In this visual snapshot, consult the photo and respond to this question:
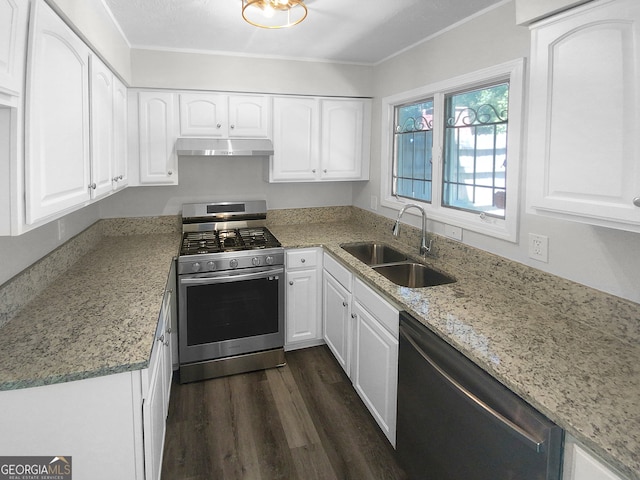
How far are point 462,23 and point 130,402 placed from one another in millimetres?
2510

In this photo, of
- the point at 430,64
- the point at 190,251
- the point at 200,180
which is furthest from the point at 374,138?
the point at 190,251

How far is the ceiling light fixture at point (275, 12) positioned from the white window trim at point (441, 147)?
0.98 meters

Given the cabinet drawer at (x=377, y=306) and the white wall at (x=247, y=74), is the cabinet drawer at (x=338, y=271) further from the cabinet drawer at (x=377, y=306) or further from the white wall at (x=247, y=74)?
the white wall at (x=247, y=74)

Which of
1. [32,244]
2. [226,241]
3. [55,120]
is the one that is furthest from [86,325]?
[226,241]

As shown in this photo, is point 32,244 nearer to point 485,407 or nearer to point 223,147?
point 223,147

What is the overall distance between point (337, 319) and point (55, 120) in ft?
6.77

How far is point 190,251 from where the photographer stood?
9.39 ft

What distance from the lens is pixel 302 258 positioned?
3.14 meters

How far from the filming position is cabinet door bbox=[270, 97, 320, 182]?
340 cm

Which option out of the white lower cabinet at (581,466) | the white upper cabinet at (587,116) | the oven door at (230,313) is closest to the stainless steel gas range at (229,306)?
the oven door at (230,313)

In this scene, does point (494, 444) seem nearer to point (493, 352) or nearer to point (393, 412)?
point (493, 352)

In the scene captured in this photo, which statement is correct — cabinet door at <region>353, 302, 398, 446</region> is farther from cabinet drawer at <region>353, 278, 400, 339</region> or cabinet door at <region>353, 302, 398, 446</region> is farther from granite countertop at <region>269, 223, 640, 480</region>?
granite countertop at <region>269, 223, 640, 480</region>

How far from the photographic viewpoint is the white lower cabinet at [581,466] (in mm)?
1014

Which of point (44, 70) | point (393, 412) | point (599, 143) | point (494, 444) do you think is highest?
point (44, 70)
